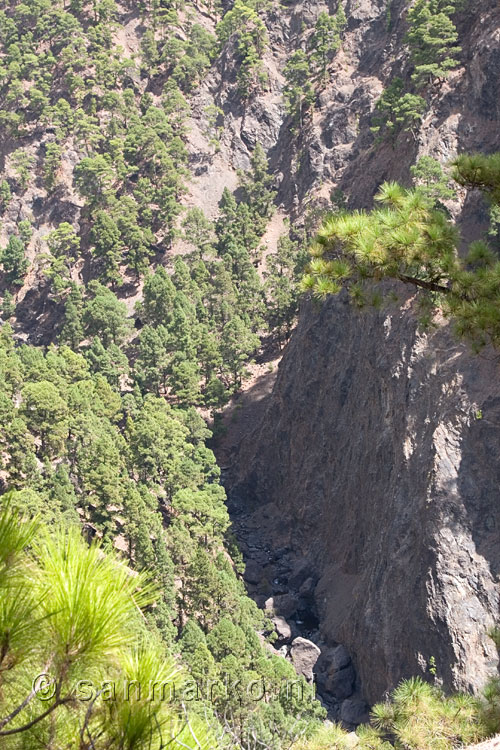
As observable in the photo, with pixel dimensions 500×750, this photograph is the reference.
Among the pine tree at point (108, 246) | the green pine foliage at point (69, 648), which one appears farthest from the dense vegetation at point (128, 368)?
the pine tree at point (108, 246)

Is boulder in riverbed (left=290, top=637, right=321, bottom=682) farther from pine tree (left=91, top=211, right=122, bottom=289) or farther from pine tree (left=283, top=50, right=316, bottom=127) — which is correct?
pine tree (left=283, top=50, right=316, bottom=127)

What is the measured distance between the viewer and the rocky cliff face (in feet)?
84.3

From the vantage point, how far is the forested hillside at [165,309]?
12.6ft

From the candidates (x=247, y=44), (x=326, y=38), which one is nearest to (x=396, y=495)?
(x=326, y=38)

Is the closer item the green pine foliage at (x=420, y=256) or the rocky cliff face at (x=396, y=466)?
the green pine foliage at (x=420, y=256)

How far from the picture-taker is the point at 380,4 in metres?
67.5

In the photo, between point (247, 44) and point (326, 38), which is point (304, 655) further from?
point (247, 44)

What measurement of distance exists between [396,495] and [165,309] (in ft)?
89.3

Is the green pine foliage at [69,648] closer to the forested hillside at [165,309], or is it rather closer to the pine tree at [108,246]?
the forested hillside at [165,309]

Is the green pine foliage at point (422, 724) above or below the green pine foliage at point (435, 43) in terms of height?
below

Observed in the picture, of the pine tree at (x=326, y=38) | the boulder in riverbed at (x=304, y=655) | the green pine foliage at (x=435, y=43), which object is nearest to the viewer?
the boulder in riverbed at (x=304, y=655)

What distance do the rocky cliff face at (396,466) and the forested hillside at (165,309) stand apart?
195cm

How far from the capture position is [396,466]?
30531mm

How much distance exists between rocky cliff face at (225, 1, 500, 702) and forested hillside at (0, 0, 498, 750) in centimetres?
195
